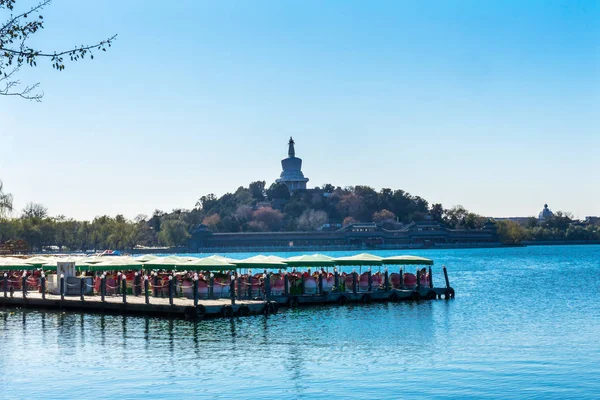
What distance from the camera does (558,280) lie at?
98438 millimetres

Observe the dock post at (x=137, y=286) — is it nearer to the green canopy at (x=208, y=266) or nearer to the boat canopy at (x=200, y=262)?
the boat canopy at (x=200, y=262)

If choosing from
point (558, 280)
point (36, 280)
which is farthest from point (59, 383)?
point (558, 280)

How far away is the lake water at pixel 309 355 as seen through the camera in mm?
28672

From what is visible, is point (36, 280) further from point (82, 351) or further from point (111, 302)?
point (82, 351)

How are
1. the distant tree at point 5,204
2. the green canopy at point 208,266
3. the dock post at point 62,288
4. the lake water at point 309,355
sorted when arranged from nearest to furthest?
the lake water at point 309,355
the green canopy at point 208,266
the dock post at point 62,288
the distant tree at point 5,204

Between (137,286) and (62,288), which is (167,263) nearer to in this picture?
(137,286)

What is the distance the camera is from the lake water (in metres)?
28.7

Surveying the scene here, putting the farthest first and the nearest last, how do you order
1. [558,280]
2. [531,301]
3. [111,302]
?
1. [558,280]
2. [531,301]
3. [111,302]

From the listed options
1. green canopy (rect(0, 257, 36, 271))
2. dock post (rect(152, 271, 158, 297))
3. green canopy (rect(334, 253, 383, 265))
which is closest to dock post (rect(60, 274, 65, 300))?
dock post (rect(152, 271, 158, 297))

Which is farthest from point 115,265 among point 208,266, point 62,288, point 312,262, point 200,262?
point 312,262

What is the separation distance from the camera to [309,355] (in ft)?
116

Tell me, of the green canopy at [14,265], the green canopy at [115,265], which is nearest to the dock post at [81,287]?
the green canopy at [115,265]

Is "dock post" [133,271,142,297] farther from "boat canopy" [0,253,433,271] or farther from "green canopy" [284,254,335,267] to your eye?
"green canopy" [284,254,335,267]

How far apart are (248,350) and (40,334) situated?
11.3m
